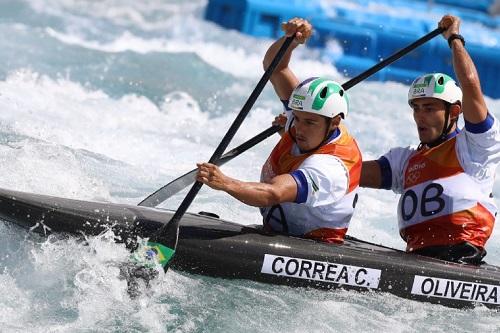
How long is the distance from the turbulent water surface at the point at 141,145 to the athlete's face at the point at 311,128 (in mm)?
740

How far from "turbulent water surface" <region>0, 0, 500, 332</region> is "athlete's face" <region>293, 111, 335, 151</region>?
29.1 inches

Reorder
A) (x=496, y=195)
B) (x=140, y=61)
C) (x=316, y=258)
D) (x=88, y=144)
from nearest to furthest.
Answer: (x=316, y=258), (x=88, y=144), (x=496, y=195), (x=140, y=61)

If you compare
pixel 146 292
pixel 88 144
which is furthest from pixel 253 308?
pixel 88 144

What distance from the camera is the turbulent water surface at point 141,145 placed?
452cm

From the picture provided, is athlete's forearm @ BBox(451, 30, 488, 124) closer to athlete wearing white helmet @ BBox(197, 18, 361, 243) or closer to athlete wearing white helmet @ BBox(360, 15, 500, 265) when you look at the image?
athlete wearing white helmet @ BBox(360, 15, 500, 265)

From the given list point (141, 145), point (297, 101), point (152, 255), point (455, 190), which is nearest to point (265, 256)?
point (152, 255)

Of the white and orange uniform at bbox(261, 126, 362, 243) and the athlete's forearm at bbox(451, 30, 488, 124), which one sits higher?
the athlete's forearm at bbox(451, 30, 488, 124)

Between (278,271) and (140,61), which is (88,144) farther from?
(140,61)

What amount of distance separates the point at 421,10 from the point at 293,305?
11838 mm

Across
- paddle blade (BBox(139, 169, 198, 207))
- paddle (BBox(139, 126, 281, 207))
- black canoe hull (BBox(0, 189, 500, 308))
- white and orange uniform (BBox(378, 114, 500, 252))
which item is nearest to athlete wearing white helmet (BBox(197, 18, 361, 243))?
black canoe hull (BBox(0, 189, 500, 308))

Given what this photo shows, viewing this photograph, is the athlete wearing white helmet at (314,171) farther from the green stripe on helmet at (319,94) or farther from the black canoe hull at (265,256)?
the black canoe hull at (265,256)

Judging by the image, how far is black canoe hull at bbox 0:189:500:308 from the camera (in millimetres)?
4648

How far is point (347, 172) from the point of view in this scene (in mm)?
4871

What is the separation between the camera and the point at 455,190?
5.14 metres
